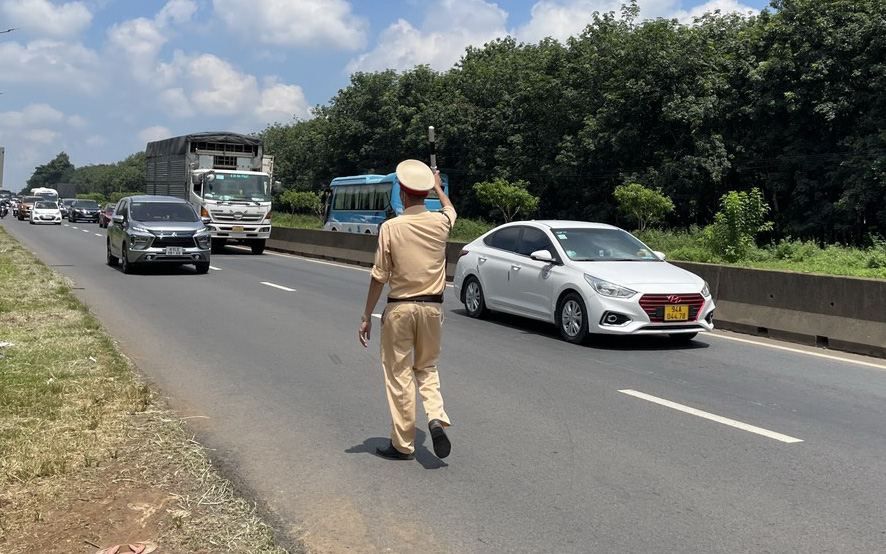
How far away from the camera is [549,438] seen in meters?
6.40

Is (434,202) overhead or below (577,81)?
below

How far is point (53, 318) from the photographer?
11.5 meters

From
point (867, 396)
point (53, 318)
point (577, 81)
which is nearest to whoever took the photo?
point (867, 396)

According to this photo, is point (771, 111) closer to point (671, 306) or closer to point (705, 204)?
point (705, 204)

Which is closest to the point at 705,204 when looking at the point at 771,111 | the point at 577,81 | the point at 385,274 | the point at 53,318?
the point at 771,111

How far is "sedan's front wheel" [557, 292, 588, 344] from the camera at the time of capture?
1083 cm

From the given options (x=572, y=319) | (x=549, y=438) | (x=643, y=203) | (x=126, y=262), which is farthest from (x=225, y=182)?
(x=549, y=438)

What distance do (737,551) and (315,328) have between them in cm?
826

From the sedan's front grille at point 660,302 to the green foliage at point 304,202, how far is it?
194 feet

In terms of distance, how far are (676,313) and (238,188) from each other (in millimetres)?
20493

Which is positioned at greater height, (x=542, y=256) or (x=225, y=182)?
(x=225, y=182)

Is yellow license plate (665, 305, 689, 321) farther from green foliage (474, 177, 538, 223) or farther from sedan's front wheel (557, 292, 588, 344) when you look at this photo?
green foliage (474, 177, 538, 223)

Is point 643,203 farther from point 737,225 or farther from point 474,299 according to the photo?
point 474,299

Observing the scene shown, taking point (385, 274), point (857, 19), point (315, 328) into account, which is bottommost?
point (315, 328)
